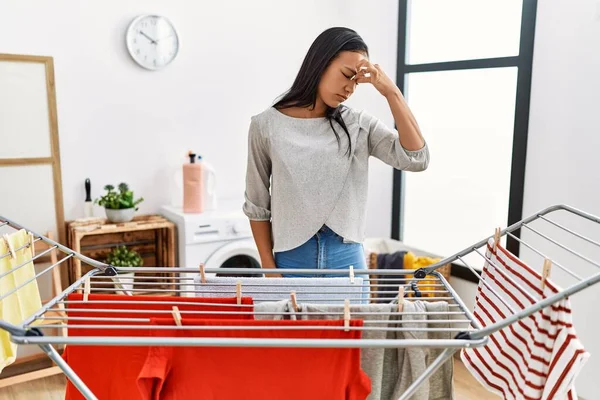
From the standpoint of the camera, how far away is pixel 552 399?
107 centimetres

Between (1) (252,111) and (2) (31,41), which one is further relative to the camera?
(1) (252,111)

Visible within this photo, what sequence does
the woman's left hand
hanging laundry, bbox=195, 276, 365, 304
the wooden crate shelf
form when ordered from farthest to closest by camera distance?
1. the wooden crate shelf
2. the woman's left hand
3. hanging laundry, bbox=195, 276, 365, 304

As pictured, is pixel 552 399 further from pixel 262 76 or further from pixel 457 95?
pixel 262 76

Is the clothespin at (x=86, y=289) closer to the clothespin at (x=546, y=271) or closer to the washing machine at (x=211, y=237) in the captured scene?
the clothespin at (x=546, y=271)

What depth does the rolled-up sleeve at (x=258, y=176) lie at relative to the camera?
170 cm

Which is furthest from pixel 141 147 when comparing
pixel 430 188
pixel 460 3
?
pixel 460 3

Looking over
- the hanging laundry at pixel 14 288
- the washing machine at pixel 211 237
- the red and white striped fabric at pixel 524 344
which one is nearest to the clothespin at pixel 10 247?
the hanging laundry at pixel 14 288

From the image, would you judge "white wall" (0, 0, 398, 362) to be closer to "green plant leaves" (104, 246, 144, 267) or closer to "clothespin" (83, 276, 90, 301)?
"green plant leaves" (104, 246, 144, 267)

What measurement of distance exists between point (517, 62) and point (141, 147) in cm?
229

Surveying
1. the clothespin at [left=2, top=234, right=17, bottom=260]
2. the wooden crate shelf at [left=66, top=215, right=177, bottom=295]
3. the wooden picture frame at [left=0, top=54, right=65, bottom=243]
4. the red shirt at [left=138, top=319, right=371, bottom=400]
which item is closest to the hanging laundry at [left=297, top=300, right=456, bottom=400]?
the red shirt at [left=138, top=319, right=371, bottom=400]

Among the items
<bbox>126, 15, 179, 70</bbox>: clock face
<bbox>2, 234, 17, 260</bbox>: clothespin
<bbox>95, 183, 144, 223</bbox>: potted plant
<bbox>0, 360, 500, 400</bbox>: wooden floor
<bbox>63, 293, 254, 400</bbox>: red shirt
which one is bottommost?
<bbox>0, 360, 500, 400</bbox>: wooden floor

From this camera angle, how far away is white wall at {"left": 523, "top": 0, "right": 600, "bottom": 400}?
2656mm

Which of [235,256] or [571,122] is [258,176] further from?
[571,122]

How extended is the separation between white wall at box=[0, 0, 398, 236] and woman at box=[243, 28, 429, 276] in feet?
6.21
